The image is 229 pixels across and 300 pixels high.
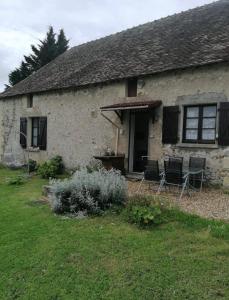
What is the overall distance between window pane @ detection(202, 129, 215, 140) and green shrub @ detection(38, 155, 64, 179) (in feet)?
20.3

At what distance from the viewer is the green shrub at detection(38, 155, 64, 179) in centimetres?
1368

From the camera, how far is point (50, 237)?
20.0 ft

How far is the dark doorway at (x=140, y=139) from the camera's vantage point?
12053 millimetres

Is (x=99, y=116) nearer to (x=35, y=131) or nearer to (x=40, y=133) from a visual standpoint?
(x=40, y=133)

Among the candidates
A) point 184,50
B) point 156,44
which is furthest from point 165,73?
point 156,44

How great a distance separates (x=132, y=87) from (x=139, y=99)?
0.67 meters

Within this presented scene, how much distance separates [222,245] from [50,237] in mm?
2859

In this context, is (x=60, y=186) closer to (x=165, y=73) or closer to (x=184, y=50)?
(x=165, y=73)

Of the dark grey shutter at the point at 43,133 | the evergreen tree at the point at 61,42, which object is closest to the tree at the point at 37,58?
the evergreen tree at the point at 61,42

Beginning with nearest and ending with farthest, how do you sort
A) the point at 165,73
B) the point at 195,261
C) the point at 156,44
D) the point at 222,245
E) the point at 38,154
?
the point at 195,261
the point at 222,245
the point at 165,73
the point at 156,44
the point at 38,154

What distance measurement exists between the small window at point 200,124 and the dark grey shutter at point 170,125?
27cm

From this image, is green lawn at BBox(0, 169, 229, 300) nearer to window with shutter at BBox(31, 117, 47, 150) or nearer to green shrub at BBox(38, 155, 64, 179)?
green shrub at BBox(38, 155, 64, 179)

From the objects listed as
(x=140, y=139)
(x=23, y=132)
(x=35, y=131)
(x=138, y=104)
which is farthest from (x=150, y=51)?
(x=23, y=132)

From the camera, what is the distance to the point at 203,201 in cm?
811
